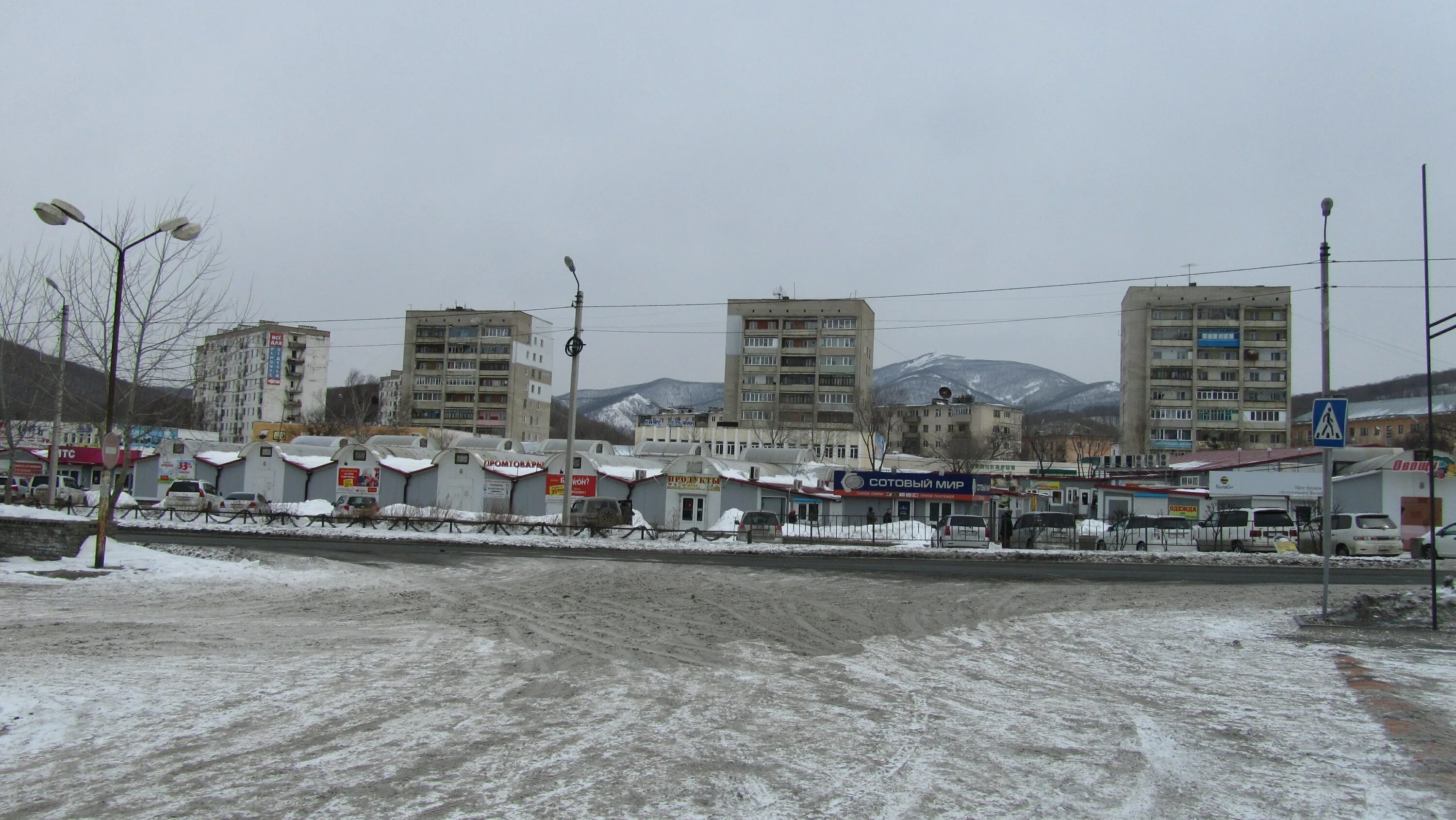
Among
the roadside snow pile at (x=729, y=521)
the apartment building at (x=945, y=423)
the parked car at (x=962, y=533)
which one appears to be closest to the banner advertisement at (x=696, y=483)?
the roadside snow pile at (x=729, y=521)

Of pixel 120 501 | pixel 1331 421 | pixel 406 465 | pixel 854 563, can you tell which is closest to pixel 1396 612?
pixel 1331 421

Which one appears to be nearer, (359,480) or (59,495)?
(59,495)

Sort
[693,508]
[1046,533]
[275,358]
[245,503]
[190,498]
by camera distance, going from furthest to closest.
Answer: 1. [275,358]
2. [693,508]
3. [245,503]
4. [190,498]
5. [1046,533]

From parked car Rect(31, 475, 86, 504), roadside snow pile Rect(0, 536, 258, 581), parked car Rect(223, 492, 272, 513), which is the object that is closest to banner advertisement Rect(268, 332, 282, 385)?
parked car Rect(31, 475, 86, 504)

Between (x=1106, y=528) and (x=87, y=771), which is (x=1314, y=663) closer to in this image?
(x=87, y=771)

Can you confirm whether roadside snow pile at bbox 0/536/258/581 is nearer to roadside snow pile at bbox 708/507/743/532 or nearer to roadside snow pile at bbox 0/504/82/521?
roadside snow pile at bbox 0/504/82/521

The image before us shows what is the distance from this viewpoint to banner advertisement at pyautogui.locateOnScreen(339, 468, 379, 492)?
53188 millimetres

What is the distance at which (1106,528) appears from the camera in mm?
40500

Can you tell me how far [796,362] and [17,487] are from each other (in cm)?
7617

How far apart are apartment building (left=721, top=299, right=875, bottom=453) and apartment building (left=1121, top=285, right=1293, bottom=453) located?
93.1 ft

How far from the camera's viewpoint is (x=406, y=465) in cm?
5272

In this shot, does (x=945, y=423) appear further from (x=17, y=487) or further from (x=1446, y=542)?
(x=1446, y=542)

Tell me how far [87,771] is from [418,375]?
124800 mm

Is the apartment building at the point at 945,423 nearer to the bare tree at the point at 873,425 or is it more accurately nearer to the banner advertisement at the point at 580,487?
the bare tree at the point at 873,425
